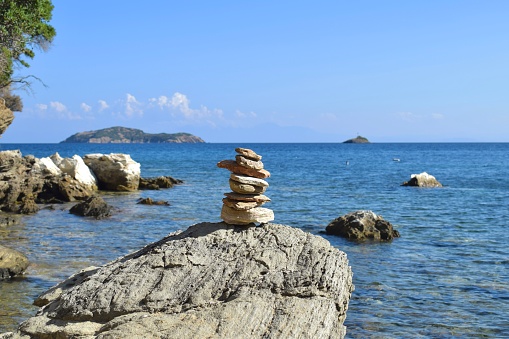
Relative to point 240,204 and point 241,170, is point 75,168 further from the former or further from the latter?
point 240,204

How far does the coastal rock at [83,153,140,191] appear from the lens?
4066cm

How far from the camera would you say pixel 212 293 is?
928cm

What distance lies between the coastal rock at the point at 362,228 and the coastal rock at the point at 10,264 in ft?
39.1

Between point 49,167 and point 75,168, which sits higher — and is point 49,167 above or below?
above

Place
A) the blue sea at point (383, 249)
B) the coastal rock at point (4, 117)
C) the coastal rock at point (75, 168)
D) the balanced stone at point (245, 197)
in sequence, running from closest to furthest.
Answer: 1. the balanced stone at point (245, 197)
2. the blue sea at point (383, 249)
3. the coastal rock at point (4, 117)
4. the coastal rock at point (75, 168)

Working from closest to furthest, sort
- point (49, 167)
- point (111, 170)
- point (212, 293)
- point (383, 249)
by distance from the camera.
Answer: point (212, 293) < point (383, 249) < point (49, 167) < point (111, 170)

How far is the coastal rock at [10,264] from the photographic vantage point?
50.6 ft

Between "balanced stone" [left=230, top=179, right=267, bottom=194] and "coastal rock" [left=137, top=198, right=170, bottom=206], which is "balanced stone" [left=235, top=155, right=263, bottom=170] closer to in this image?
"balanced stone" [left=230, top=179, right=267, bottom=194]

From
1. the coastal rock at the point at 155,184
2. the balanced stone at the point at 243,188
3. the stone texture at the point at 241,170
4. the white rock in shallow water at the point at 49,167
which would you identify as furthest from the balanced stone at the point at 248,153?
the coastal rock at the point at 155,184

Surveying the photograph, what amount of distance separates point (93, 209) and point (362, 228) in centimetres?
1322

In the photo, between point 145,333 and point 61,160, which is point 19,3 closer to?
point 61,160

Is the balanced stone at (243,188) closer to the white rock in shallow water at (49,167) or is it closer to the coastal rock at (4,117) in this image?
the coastal rock at (4,117)

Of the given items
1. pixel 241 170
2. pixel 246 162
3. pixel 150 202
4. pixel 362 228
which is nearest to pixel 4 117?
pixel 150 202

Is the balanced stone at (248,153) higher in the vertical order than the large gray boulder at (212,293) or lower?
higher
